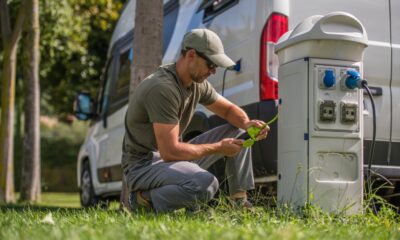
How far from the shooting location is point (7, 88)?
1150cm

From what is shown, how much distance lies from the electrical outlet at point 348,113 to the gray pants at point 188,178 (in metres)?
0.77

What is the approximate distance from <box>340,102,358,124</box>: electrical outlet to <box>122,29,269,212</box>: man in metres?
0.54

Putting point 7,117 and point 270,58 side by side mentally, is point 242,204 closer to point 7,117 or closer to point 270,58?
point 270,58

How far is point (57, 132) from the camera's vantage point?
A: 79.3ft

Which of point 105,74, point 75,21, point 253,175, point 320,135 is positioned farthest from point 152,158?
point 75,21

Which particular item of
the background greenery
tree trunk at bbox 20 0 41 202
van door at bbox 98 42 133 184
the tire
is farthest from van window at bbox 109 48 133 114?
the background greenery

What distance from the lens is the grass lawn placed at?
3.05 meters

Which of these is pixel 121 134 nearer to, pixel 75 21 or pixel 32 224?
pixel 32 224

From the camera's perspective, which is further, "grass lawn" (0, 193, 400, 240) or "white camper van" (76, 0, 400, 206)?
"white camper van" (76, 0, 400, 206)

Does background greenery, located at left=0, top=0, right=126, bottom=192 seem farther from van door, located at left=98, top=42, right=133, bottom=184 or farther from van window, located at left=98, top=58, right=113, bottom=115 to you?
van door, located at left=98, top=42, right=133, bottom=184

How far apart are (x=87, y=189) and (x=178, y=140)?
5057 mm

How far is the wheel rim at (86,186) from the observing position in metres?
9.62

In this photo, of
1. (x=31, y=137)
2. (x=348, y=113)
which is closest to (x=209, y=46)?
(x=348, y=113)

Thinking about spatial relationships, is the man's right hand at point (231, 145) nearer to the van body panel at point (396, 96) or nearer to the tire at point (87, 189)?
the van body panel at point (396, 96)
